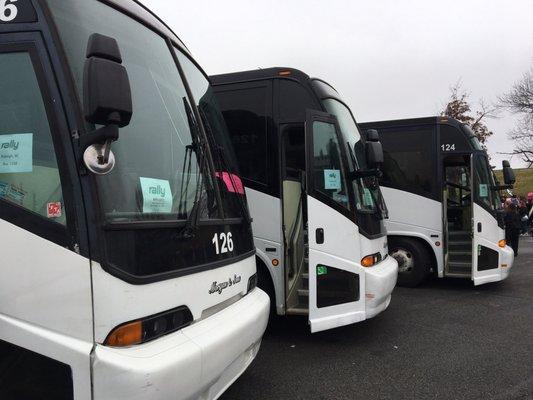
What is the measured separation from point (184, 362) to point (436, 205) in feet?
21.8

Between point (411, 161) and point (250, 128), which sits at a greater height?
point (250, 128)

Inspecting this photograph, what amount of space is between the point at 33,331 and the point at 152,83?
1559 millimetres

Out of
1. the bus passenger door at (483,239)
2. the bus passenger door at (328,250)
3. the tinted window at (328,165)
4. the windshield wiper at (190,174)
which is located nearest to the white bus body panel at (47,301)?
the windshield wiper at (190,174)

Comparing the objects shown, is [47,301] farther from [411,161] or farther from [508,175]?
[508,175]

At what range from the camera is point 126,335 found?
227 cm

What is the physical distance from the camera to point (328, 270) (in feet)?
15.7

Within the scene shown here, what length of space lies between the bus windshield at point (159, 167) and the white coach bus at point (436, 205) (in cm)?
534

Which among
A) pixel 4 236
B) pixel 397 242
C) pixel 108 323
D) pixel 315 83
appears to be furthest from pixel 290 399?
pixel 397 242

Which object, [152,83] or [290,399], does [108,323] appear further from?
[290,399]

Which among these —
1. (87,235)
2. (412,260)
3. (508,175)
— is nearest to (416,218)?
(412,260)

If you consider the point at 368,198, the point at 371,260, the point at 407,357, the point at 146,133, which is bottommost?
the point at 407,357

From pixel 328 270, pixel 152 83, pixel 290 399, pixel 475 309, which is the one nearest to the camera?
pixel 152 83

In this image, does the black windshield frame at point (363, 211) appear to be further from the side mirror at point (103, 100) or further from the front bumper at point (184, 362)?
the side mirror at point (103, 100)

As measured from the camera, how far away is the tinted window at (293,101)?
5.19 meters
